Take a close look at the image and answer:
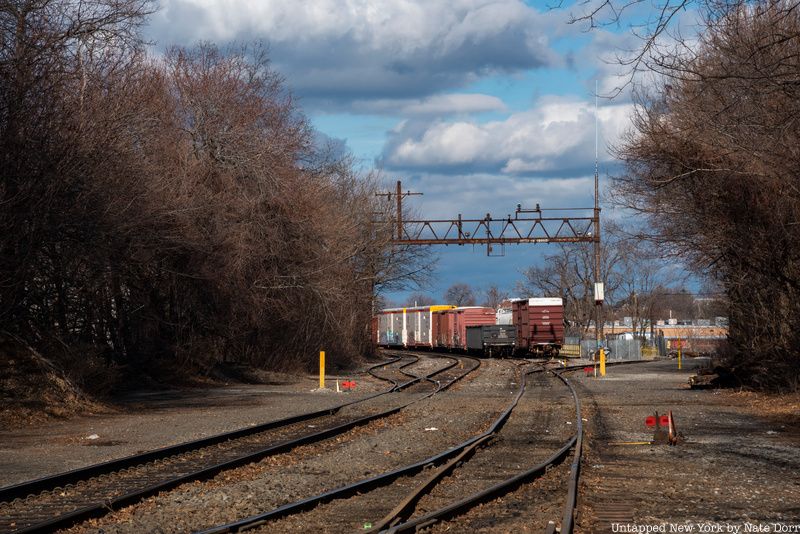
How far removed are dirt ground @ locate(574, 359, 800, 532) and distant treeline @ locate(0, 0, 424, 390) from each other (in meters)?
11.7

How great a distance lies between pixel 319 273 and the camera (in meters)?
33.3

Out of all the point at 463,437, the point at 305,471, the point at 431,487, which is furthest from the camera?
the point at 463,437

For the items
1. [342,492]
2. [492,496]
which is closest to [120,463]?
[342,492]

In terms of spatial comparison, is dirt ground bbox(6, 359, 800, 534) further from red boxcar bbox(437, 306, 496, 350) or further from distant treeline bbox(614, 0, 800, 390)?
red boxcar bbox(437, 306, 496, 350)

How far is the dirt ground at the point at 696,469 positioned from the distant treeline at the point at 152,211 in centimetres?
1167

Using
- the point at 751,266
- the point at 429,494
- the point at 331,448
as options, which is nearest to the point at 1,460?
the point at 331,448

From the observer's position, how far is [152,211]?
75.4 ft

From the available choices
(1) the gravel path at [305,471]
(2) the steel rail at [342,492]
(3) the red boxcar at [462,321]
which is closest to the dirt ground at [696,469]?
(2) the steel rail at [342,492]

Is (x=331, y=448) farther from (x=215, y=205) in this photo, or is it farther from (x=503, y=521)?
(x=215, y=205)

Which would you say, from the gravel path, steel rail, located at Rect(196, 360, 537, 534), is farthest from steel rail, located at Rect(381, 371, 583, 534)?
the gravel path

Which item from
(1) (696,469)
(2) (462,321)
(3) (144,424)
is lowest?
(1) (696,469)

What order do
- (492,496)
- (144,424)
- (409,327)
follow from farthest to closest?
(409,327) → (144,424) → (492,496)

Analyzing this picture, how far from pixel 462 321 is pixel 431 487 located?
5532 centimetres

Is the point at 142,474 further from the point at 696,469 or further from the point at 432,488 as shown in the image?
the point at 696,469
